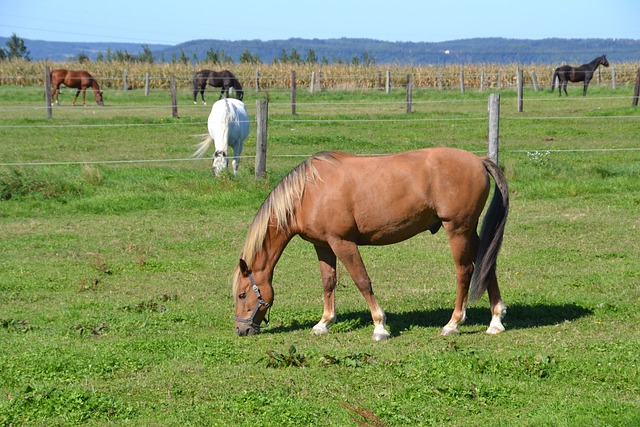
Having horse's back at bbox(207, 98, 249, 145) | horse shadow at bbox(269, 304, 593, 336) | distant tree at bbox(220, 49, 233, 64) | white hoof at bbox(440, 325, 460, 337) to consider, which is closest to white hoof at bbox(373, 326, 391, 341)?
horse shadow at bbox(269, 304, 593, 336)

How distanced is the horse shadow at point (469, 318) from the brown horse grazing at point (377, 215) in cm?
29

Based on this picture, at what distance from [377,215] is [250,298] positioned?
1.24 m

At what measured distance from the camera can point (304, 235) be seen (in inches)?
260

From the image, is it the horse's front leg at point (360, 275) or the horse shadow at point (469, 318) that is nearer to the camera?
the horse's front leg at point (360, 275)

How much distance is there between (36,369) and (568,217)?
25.1 feet

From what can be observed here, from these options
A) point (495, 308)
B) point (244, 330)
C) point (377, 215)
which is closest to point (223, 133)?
point (244, 330)

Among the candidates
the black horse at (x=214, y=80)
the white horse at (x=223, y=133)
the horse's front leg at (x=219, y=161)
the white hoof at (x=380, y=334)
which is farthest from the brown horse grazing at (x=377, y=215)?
the black horse at (x=214, y=80)

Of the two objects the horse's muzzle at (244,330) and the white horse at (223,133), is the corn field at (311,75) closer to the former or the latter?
the white horse at (223,133)

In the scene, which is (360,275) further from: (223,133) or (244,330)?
(223,133)

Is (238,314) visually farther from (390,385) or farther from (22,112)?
(22,112)

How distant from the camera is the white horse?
14195 mm

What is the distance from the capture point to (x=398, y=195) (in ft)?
21.0

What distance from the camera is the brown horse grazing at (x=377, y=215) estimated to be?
6395 mm

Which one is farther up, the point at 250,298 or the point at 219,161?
the point at 219,161
